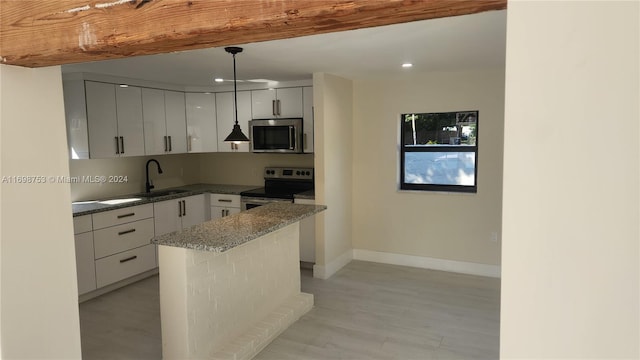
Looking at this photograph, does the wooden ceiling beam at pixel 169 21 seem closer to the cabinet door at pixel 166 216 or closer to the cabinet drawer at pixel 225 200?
the cabinet door at pixel 166 216

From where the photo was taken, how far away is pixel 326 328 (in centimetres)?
346

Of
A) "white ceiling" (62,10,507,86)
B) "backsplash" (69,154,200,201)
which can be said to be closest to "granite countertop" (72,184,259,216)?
"backsplash" (69,154,200,201)

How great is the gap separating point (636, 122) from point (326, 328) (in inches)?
119

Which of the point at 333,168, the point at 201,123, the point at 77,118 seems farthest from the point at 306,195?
the point at 77,118

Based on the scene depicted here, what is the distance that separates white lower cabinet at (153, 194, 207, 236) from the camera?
4.75 meters

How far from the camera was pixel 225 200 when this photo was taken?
5.27m

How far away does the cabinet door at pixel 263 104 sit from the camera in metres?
5.09

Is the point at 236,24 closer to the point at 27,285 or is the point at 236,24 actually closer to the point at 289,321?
the point at 27,285

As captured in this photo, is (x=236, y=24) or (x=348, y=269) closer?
(x=236, y=24)

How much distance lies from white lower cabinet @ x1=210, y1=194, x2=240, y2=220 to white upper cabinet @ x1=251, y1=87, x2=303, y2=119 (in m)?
1.03

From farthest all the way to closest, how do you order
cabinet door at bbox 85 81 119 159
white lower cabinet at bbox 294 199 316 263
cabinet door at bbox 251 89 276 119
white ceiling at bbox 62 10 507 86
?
cabinet door at bbox 251 89 276 119
white lower cabinet at bbox 294 199 316 263
cabinet door at bbox 85 81 119 159
white ceiling at bbox 62 10 507 86

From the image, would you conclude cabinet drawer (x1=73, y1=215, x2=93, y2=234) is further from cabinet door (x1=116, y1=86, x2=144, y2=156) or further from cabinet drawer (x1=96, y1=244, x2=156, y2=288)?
cabinet door (x1=116, y1=86, x2=144, y2=156)

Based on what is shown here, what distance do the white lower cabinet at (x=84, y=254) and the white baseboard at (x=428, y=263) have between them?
2.87m

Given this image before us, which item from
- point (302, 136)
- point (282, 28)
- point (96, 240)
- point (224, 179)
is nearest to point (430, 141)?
point (302, 136)
